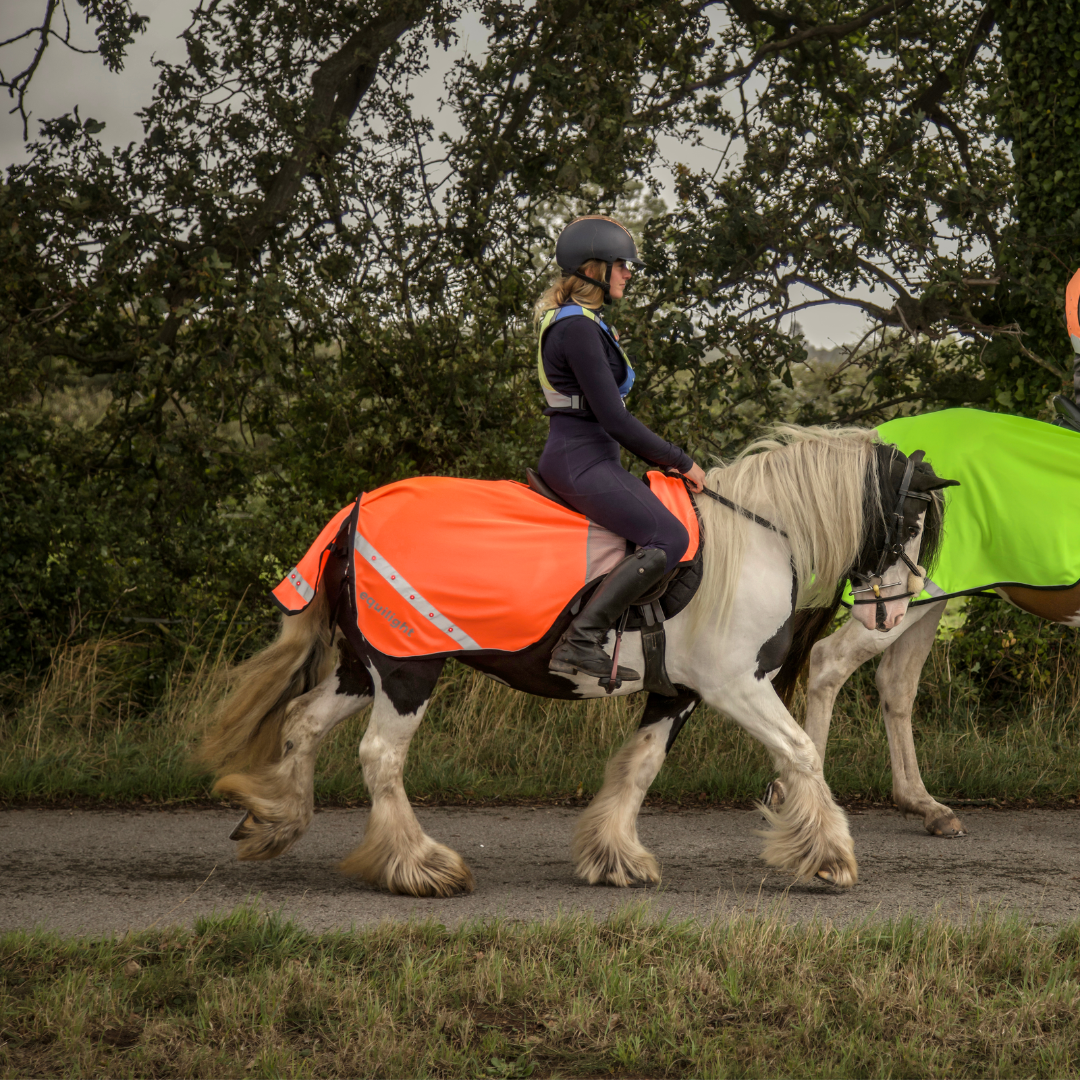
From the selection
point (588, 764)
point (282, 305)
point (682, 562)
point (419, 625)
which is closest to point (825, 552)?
point (682, 562)

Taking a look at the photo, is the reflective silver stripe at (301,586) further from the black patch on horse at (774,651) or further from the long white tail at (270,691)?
the black patch on horse at (774,651)

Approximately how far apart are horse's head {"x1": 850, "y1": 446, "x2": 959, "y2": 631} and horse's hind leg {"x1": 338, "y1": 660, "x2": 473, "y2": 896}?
69.3 inches

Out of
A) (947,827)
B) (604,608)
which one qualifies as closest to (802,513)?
(604,608)

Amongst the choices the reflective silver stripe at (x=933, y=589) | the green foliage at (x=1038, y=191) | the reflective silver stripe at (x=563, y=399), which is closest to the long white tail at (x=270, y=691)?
the reflective silver stripe at (x=563, y=399)

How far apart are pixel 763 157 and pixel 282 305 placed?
3.36 m

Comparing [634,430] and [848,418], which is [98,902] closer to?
[634,430]

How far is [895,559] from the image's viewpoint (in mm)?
4590

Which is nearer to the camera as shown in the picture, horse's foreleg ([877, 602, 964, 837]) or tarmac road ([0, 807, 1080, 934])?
tarmac road ([0, 807, 1080, 934])

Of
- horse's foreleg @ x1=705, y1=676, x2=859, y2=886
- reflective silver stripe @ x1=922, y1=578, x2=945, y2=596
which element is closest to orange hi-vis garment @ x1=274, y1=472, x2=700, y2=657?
horse's foreleg @ x1=705, y1=676, x2=859, y2=886

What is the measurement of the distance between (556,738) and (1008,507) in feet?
9.16

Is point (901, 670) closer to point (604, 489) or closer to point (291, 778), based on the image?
point (604, 489)

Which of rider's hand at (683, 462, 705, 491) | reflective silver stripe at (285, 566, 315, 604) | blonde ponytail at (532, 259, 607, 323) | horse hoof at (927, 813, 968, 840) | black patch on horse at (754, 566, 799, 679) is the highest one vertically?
blonde ponytail at (532, 259, 607, 323)

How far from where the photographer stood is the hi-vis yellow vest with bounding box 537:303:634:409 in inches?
167

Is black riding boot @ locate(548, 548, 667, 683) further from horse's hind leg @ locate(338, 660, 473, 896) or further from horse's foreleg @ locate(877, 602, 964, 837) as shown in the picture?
horse's foreleg @ locate(877, 602, 964, 837)
